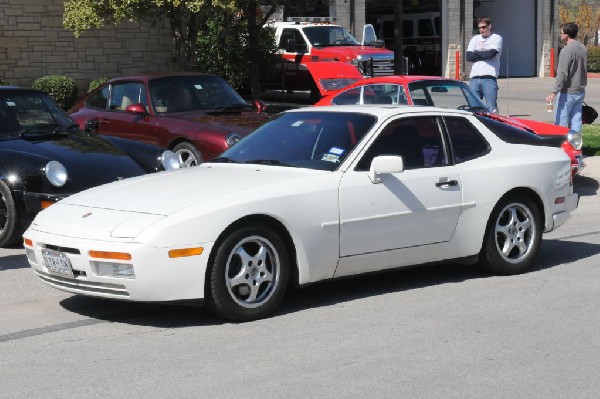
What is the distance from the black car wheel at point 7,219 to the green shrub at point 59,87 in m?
13.9

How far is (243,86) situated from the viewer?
25609mm

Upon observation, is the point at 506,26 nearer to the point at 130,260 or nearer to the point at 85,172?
the point at 85,172

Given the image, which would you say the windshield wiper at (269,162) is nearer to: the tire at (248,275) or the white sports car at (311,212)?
the white sports car at (311,212)

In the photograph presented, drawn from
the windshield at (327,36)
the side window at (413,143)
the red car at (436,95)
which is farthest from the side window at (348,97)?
the windshield at (327,36)

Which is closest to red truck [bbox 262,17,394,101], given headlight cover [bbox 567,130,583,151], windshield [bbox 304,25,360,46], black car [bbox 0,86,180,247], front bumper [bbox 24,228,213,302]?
windshield [bbox 304,25,360,46]

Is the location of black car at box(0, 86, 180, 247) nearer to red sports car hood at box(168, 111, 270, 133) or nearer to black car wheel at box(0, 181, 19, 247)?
black car wheel at box(0, 181, 19, 247)

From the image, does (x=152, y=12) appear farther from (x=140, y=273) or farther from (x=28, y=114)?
(x=140, y=273)

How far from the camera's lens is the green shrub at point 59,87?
894 inches

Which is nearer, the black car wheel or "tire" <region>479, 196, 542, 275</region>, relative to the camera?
"tire" <region>479, 196, 542, 275</region>

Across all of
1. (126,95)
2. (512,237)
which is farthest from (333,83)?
(512,237)

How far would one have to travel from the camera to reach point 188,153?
12.5m

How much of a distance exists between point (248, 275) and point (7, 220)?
3.57 meters

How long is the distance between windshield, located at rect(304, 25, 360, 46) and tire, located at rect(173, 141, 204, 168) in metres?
A: 12.5

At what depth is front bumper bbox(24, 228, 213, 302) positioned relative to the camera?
6.06 m
